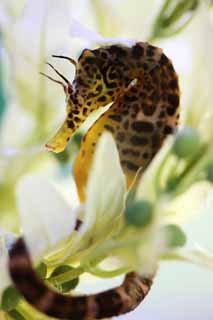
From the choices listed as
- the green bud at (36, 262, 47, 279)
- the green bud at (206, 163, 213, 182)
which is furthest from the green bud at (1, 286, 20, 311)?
the green bud at (206, 163, 213, 182)

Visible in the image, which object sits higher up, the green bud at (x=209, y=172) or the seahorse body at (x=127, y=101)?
the seahorse body at (x=127, y=101)

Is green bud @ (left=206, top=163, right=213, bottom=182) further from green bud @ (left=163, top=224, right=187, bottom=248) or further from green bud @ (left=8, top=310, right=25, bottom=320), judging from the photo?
green bud @ (left=8, top=310, right=25, bottom=320)

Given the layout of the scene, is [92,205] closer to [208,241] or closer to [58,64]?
[58,64]

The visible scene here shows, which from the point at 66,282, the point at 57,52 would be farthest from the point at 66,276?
the point at 57,52

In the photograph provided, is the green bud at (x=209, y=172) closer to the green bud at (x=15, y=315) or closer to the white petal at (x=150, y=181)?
the white petal at (x=150, y=181)

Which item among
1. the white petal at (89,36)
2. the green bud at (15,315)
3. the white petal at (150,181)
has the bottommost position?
the green bud at (15,315)

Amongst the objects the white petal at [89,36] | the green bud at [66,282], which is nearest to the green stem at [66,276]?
the green bud at [66,282]

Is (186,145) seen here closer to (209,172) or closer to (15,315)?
(209,172)
